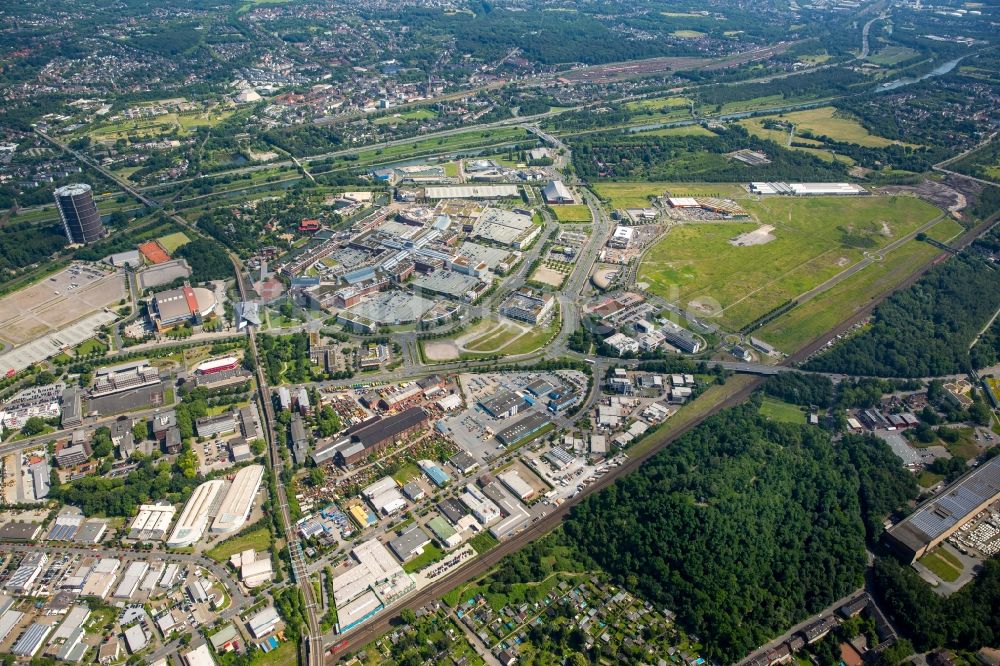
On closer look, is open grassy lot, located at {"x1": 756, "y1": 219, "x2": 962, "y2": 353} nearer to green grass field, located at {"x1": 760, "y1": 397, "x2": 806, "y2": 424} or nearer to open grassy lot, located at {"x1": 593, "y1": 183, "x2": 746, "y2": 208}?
green grass field, located at {"x1": 760, "y1": 397, "x2": 806, "y2": 424}

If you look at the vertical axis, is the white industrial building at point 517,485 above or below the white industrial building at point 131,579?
above

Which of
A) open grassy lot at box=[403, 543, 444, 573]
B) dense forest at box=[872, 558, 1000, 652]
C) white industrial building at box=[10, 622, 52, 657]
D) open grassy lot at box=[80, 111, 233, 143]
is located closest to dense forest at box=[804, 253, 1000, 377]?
dense forest at box=[872, 558, 1000, 652]

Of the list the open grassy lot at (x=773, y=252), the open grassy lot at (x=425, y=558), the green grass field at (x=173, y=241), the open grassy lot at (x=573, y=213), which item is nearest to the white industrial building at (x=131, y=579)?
the open grassy lot at (x=425, y=558)

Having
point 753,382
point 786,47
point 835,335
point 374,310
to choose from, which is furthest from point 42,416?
point 786,47

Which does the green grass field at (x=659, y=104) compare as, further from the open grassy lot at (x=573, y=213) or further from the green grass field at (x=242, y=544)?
the green grass field at (x=242, y=544)

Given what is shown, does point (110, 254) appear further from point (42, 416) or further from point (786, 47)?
point (786, 47)
